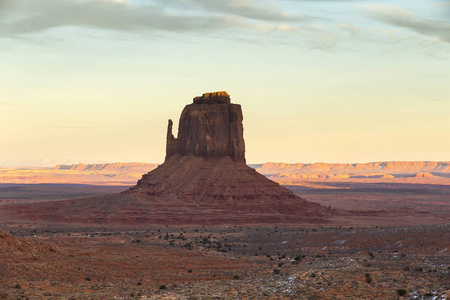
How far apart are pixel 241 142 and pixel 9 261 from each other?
8547cm

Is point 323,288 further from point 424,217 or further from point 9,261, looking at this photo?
point 424,217

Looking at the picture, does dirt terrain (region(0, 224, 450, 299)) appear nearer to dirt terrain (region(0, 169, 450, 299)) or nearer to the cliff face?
dirt terrain (region(0, 169, 450, 299))

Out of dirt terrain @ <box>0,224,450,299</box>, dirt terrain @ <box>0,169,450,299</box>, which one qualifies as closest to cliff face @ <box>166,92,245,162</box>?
dirt terrain @ <box>0,169,450,299</box>

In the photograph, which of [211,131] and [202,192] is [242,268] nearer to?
[202,192]

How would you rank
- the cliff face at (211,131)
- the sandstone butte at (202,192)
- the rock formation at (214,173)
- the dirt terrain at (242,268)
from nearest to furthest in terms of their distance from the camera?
the dirt terrain at (242,268) < the sandstone butte at (202,192) < the rock formation at (214,173) < the cliff face at (211,131)

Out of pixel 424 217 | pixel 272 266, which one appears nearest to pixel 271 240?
pixel 272 266

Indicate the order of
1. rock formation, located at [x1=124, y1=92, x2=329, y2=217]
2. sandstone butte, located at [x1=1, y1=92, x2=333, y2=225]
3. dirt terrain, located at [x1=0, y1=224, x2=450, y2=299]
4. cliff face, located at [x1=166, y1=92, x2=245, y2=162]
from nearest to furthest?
dirt terrain, located at [x1=0, y1=224, x2=450, y2=299], sandstone butte, located at [x1=1, y1=92, x2=333, y2=225], rock formation, located at [x1=124, y1=92, x2=329, y2=217], cliff face, located at [x1=166, y1=92, x2=245, y2=162]

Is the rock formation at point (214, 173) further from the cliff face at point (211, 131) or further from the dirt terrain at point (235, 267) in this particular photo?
the dirt terrain at point (235, 267)

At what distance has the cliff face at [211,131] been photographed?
416 feet

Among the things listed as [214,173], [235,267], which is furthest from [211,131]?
[235,267]

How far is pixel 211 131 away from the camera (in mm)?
127500

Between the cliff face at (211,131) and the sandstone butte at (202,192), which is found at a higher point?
the cliff face at (211,131)

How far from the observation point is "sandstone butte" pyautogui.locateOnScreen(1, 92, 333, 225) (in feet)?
366

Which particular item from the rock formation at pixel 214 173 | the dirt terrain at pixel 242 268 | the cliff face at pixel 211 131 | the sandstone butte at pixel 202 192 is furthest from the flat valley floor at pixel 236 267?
the cliff face at pixel 211 131
